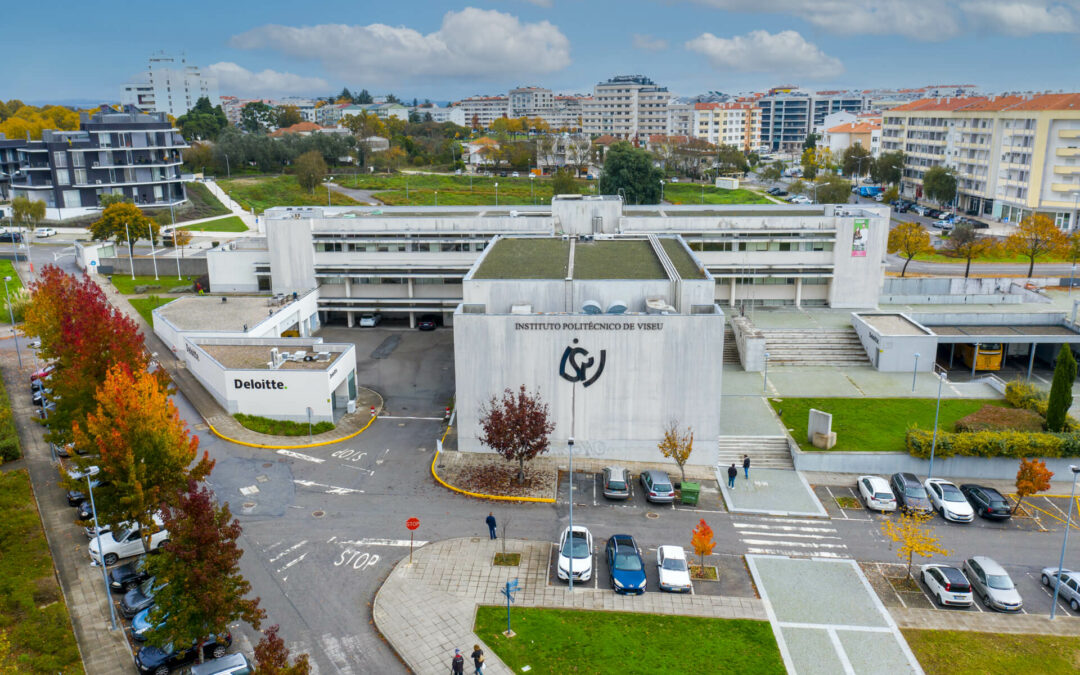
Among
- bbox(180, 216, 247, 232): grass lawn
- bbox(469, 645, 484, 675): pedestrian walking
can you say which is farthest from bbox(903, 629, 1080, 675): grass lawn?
bbox(180, 216, 247, 232): grass lawn

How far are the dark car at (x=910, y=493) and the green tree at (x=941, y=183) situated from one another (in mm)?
79710

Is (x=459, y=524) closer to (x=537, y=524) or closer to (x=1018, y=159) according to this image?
(x=537, y=524)

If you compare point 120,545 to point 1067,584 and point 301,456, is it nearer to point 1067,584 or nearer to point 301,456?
point 301,456

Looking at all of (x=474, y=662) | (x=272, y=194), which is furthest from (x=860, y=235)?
(x=272, y=194)

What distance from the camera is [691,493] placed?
31141mm

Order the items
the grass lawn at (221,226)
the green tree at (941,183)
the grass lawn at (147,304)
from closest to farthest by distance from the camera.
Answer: the grass lawn at (147,304)
the grass lawn at (221,226)
the green tree at (941,183)

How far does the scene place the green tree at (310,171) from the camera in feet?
357

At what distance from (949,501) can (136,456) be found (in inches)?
1189

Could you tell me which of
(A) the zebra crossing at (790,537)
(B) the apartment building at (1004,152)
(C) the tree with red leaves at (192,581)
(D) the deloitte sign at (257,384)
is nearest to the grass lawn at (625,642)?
(A) the zebra crossing at (790,537)

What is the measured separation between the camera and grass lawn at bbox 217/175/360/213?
105 meters

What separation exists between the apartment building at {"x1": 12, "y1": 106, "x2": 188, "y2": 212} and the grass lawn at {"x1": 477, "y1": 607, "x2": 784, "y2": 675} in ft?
302

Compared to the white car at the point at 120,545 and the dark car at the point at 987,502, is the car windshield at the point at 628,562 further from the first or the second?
the white car at the point at 120,545

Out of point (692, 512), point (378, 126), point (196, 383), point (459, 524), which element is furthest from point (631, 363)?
point (378, 126)

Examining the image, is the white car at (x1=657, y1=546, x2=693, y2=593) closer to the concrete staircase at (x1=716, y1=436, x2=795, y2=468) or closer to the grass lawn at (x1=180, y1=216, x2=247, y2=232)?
the concrete staircase at (x1=716, y1=436, x2=795, y2=468)
